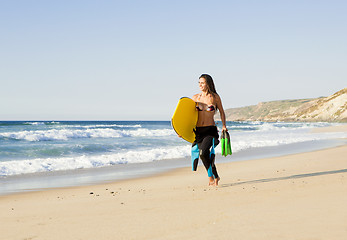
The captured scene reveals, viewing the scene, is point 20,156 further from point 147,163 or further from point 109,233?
point 109,233

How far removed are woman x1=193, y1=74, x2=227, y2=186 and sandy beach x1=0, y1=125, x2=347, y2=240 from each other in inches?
26.3

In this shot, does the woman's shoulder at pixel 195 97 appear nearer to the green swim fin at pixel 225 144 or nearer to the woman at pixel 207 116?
the woman at pixel 207 116

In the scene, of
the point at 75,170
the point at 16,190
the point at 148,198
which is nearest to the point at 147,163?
the point at 75,170

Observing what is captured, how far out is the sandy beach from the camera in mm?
3510

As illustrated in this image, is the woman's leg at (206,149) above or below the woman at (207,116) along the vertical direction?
below

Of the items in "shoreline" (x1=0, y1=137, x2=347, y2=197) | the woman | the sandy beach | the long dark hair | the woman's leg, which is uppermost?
the long dark hair

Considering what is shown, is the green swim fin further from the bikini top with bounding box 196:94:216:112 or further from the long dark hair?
the long dark hair

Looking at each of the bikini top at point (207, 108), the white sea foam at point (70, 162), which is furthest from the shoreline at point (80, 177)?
the bikini top at point (207, 108)

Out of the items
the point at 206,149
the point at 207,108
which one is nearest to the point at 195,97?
the point at 207,108

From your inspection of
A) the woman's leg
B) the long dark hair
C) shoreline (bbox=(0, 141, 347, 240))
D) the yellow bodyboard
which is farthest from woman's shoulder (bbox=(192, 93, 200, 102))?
shoreline (bbox=(0, 141, 347, 240))

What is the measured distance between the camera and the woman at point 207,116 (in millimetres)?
6586

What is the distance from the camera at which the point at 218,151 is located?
15.8m

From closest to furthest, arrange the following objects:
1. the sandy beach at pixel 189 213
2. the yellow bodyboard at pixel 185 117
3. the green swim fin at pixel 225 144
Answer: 1. the sandy beach at pixel 189 213
2. the yellow bodyboard at pixel 185 117
3. the green swim fin at pixel 225 144

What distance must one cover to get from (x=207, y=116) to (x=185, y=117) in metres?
0.43
